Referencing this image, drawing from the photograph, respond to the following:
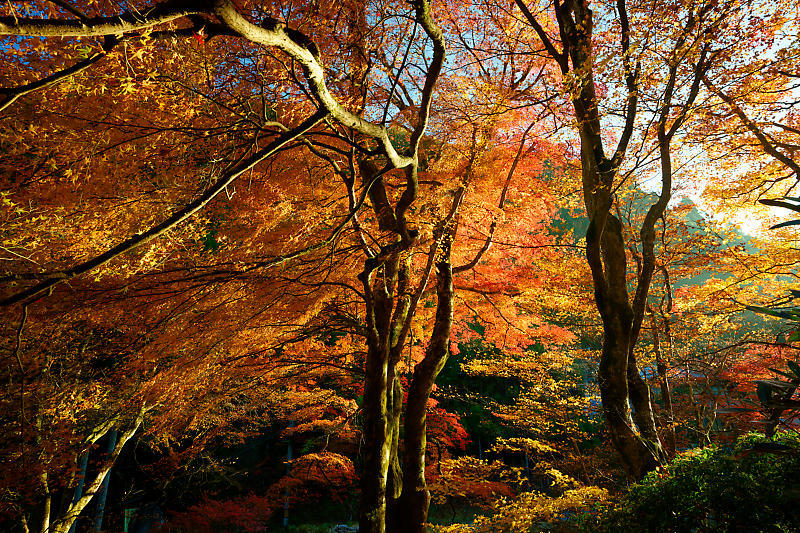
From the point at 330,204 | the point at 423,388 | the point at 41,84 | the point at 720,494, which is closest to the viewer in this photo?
the point at 41,84

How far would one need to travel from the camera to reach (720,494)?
2170mm

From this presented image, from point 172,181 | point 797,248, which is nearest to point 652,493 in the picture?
point 172,181

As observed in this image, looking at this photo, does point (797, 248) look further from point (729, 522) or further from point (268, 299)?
point (268, 299)

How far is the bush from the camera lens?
1.92 meters

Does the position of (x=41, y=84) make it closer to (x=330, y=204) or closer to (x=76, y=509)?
(x=330, y=204)

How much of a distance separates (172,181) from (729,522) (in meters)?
4.95

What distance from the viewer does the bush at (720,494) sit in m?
1.92

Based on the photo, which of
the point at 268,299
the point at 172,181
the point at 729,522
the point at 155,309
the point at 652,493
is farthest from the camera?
the point at 268,299

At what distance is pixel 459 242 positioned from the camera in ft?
22.8

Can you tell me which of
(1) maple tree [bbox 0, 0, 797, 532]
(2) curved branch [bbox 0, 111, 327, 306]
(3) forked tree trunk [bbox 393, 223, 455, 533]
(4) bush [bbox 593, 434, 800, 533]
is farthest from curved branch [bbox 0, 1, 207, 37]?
(3) forked tree trunk [bbox 393, 223, 455, 533]

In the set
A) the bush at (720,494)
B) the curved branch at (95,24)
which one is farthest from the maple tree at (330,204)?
the bush at (720,494)

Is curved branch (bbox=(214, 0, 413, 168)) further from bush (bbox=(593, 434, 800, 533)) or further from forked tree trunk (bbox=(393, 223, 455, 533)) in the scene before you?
forked tree trunk (bbox=(393, 223, 455, 533))

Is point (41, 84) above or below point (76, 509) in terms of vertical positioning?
above

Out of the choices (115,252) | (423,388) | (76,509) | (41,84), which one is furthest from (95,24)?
(76,509)
